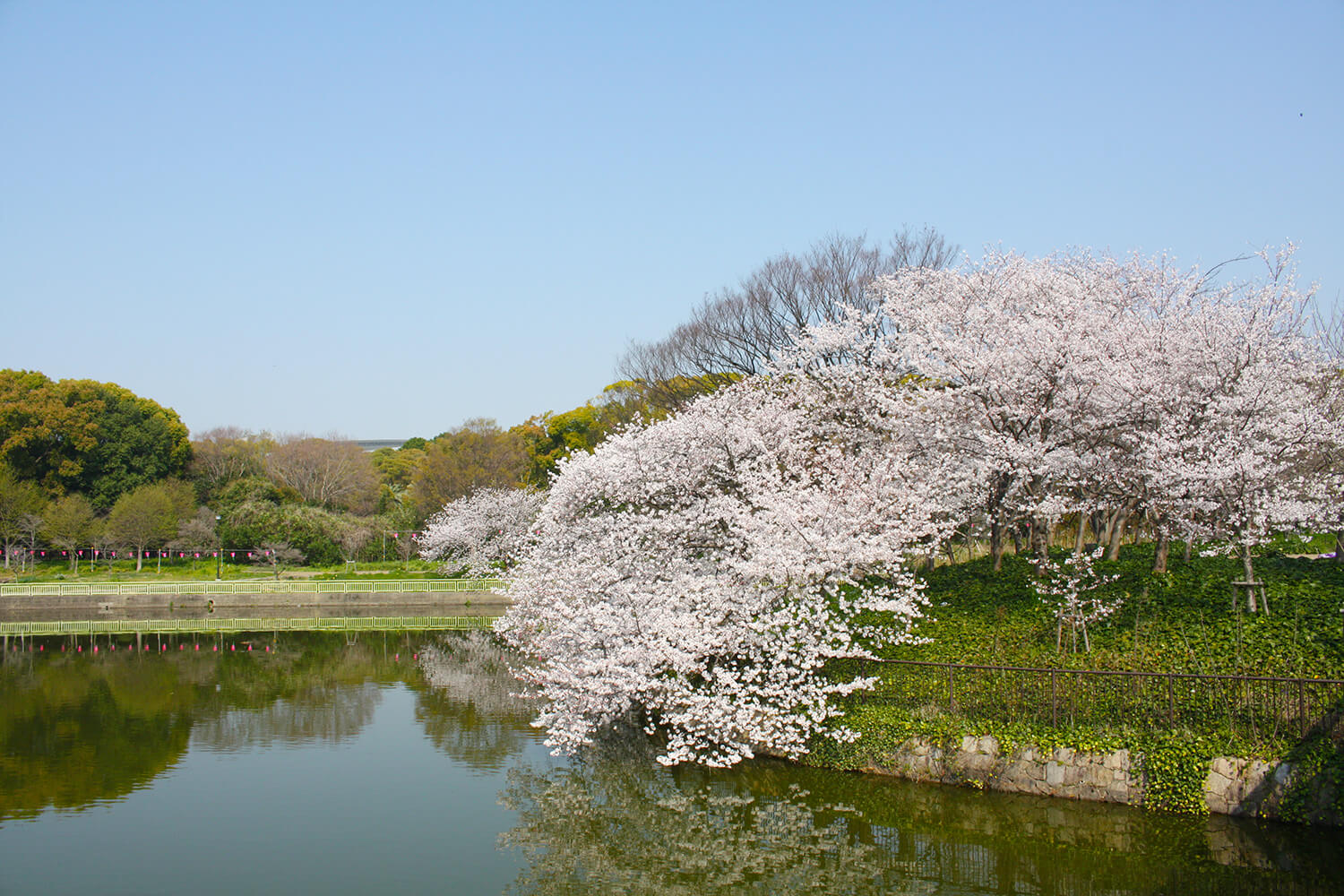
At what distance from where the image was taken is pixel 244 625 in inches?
1400

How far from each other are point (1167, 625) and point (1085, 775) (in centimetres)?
339

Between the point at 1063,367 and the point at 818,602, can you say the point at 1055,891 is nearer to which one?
the point at 818,602

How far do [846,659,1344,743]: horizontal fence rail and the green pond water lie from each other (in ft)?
4.09

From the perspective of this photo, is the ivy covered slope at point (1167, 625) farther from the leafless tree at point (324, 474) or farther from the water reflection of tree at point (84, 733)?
the leafless tree at point (324, 474)

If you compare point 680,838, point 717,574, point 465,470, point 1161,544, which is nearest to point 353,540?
point 465,470

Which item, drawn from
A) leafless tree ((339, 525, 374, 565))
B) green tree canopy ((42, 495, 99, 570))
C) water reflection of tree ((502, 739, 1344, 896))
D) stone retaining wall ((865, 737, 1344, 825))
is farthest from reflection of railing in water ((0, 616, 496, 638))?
stone retaining wall ((865, 737, 1344, 825))

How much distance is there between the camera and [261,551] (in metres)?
45.9

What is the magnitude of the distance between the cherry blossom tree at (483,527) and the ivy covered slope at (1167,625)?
86.3 ft

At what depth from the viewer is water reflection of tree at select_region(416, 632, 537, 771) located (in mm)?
17469

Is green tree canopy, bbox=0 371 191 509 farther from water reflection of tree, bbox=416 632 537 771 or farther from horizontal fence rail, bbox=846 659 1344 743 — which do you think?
horizontal fence rail, bbox=846 659 1344 743

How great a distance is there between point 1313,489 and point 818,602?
28.7 ft

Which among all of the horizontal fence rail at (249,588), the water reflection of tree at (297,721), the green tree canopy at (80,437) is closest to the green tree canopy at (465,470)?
the horizontal fence rail at (249,588)

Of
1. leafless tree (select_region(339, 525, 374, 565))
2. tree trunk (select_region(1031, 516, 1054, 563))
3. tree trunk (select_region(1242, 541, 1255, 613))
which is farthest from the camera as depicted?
leafless tree (select_region(339, 525, 374, 565))

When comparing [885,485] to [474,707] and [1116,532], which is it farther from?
[474,707]
